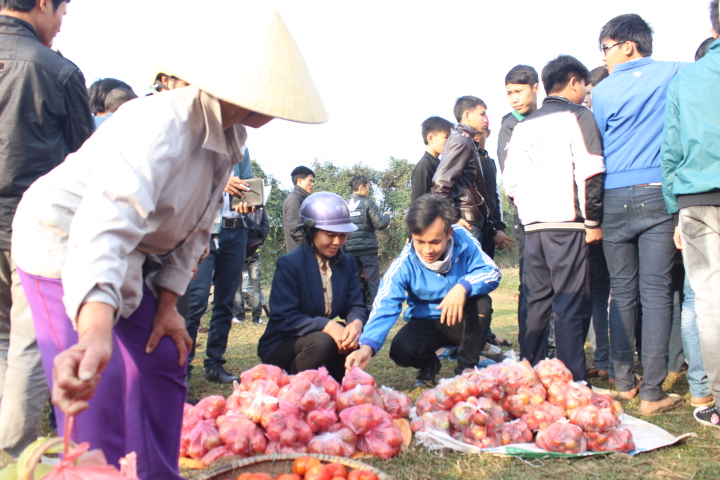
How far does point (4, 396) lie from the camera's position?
2.20 m

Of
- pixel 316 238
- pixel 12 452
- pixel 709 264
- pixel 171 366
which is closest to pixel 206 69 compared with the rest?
pixel 171 366

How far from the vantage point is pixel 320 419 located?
273 centimetres

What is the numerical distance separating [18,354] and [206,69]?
1475mm

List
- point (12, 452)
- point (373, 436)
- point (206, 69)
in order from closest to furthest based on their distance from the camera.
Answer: point (206, 69), point (12, 452), point (373, 436)

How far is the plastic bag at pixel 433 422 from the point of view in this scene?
2838 millimetres

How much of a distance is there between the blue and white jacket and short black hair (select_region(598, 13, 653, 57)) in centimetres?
157

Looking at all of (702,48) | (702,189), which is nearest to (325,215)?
(702,189)

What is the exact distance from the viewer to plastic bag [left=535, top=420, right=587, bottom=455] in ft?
8.70

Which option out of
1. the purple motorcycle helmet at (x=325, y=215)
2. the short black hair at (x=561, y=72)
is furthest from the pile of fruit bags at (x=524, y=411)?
the short black hair at (x=561, y=72)

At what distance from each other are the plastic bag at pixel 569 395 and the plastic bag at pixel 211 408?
167cm

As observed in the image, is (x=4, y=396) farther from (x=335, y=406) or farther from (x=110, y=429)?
(x=335, y=406)

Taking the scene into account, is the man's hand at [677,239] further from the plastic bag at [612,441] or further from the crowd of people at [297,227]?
the plastic bag at [612,441]

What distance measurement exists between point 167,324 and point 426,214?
2.00 m

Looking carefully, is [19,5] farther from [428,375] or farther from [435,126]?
[435,126]
